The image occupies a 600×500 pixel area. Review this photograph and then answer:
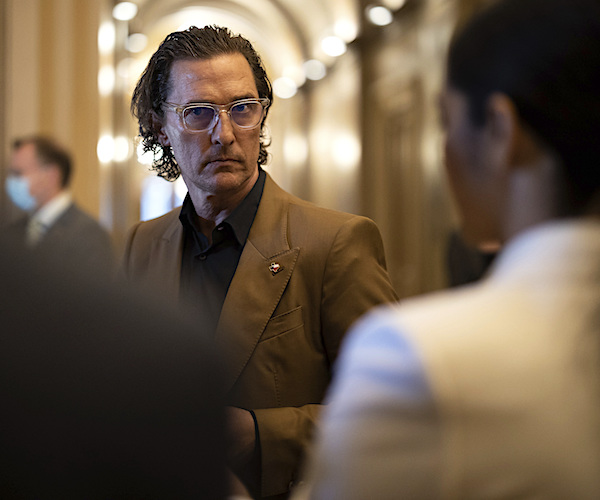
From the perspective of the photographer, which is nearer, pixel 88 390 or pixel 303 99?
pixel 88 390

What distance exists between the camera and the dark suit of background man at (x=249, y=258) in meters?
2.12

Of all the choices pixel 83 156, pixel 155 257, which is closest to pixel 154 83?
pixel 155 257

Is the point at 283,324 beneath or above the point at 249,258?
beneath

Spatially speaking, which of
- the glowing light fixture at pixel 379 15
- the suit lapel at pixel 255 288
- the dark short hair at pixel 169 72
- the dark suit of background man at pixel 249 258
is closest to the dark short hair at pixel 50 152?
the dark short hair at pixel 169 72

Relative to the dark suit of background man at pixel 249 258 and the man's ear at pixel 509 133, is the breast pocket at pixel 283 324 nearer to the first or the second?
the dark suit of background man at pixel 249 258

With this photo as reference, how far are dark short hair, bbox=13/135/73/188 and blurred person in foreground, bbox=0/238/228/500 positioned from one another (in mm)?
4887

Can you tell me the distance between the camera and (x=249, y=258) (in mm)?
2314

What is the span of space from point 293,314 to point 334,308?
0.42ft

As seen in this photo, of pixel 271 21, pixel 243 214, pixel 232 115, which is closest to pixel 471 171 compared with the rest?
pixel 243 214

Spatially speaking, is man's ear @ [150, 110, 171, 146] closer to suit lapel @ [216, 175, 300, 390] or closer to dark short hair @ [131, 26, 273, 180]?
dark short hair @ [131, 26, 273, 180]

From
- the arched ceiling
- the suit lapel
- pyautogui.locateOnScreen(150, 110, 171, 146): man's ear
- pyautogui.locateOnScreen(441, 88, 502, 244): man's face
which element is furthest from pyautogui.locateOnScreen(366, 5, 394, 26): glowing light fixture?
pyautogui.locateOnScreen(441, 88, 502, 244): man's face

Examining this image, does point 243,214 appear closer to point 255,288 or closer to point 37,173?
point 255,288

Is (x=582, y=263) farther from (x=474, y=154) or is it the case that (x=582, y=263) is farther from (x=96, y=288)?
(x=96, y=288)

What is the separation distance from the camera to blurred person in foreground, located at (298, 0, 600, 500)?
0.81m
